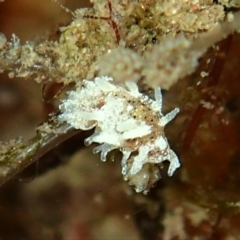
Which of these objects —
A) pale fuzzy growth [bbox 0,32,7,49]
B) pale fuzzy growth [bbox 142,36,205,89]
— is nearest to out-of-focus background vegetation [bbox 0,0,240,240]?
pale fuzzy growth [bbox 0,32,7,49]

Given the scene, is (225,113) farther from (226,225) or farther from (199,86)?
(226,225)

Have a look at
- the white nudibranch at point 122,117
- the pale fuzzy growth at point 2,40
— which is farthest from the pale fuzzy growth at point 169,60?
the pale fuzzy growth at point 2,40

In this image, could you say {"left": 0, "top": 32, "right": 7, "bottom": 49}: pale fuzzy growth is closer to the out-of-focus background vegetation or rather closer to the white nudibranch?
the out-of-focus background vegetation

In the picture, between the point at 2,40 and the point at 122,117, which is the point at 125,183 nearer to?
the point at 122,117

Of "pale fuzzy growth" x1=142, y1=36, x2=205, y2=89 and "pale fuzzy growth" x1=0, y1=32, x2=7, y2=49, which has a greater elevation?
"pale fuzzy growth" x1=0, y1=32, x2=7, y2=49

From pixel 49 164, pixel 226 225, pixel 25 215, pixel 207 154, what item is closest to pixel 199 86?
pixel 207 154

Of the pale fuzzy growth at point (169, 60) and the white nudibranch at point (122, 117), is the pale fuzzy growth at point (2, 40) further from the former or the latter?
the pale fuzzy growth at point (169, 60)

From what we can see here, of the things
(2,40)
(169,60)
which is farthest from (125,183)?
(2,40)
